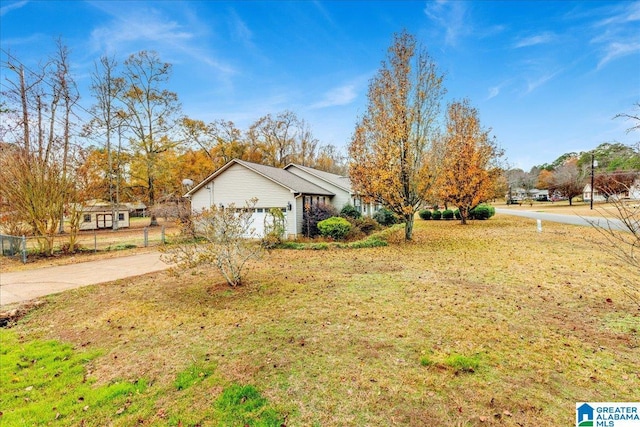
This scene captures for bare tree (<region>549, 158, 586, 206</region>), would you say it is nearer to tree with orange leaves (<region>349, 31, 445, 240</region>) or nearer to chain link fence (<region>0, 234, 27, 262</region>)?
tree with orange leaves (<region>349, 31, 445, 240</region>)

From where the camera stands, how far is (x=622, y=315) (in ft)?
18.0

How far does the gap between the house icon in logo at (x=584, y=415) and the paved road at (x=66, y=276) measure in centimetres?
1098

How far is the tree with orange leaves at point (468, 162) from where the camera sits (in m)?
21.8

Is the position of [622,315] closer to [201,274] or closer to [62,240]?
[201,274]

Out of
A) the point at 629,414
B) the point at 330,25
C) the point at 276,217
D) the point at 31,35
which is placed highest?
the point at 330,25

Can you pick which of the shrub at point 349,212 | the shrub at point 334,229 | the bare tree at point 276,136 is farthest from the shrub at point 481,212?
the bare tree at point 276,136

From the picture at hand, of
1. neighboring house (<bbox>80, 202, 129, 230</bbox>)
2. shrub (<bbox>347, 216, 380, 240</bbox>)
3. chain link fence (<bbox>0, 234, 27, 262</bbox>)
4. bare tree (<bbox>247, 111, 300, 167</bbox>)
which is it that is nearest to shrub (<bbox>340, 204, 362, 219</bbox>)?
shrub (<bbox>347, 216, 380, 240</bbox>)

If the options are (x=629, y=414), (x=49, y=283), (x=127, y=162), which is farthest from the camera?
(x=127, y=162)

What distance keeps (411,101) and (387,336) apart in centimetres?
1259

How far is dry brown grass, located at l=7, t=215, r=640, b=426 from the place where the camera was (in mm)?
3297

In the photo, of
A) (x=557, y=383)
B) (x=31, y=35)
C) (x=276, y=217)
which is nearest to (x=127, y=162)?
(x=31, y=35)

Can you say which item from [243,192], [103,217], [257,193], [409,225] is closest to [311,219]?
[257,193]

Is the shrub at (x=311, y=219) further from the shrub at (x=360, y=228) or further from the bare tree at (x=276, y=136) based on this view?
the bare tree at (x=276, y=136)

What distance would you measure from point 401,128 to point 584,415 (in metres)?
12.6
